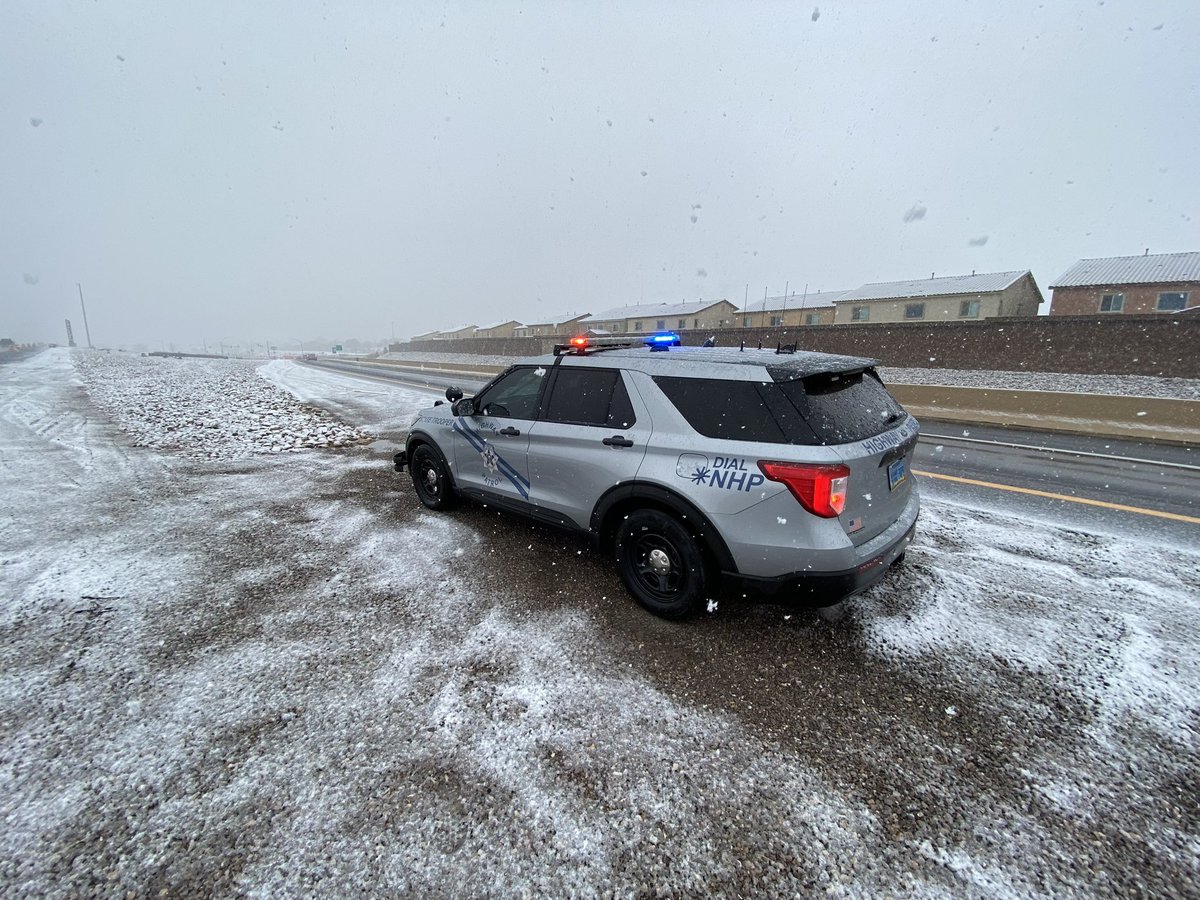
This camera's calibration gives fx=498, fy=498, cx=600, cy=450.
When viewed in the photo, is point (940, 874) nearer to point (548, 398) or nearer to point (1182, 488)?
point (548, 398)

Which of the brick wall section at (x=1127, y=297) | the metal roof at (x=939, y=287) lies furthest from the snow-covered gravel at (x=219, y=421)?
the metal roof at (x=939, y=287)

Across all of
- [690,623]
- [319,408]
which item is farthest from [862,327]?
[690,623]

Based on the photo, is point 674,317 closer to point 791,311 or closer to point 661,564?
point 791,311

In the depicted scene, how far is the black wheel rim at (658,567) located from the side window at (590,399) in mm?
810

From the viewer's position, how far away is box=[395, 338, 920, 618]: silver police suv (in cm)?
267

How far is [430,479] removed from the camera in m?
5.35

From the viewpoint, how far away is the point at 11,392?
1577 centimetres

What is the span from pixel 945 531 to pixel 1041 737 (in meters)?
2.65

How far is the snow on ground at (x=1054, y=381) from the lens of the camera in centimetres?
1505

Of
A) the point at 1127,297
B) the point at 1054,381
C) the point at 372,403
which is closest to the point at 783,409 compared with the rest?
the point at 372,403

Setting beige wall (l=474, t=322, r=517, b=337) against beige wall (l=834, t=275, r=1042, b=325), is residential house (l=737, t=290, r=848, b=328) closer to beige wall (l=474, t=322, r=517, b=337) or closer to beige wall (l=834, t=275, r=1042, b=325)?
beige wall (l=834, t=275, r=1042, b=325)

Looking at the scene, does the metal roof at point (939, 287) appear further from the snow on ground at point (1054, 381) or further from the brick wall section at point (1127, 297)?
the snow on ground at point (1054, 381)

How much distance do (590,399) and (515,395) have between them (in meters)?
0.94

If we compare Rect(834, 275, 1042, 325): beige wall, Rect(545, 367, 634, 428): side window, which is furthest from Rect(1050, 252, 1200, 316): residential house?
Rect(545, 367, 634, 428): side window
